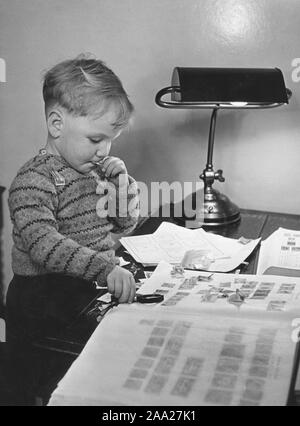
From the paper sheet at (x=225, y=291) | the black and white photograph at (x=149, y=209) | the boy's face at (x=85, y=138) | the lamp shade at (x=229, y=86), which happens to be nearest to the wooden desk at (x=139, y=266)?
the black and white photograph at (x=149, y=209)

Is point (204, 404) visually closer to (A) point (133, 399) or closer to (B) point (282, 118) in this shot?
(A) point (133, 399)

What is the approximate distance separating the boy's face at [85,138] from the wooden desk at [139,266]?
10.0 inches

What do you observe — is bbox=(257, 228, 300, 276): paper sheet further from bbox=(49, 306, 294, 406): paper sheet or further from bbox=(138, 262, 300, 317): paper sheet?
bbox=(49, 306, 294, 406): paper sheet

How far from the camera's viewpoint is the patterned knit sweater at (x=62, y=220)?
1138 millimetres

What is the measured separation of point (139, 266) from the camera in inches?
52.2

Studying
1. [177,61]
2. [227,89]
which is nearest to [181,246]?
[227,89]

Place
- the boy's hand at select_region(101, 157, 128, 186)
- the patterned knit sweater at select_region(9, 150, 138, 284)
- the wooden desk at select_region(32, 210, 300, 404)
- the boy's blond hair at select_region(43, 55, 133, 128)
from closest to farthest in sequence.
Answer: the wooden desk at select_region(32, 210, 300, 404) < the patterned knit sweater at select_region(9, 150, 138, 284) < the boy's blond hair at select_region(43, 55, 133, 128) < the boy's hand at select_region(101, 157, 128, 186)

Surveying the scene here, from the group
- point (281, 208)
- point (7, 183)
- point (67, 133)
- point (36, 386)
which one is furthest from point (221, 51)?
point (36, 386)

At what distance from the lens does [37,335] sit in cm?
94

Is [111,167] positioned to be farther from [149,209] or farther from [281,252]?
[149,209]

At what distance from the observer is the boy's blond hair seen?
4.14 ft

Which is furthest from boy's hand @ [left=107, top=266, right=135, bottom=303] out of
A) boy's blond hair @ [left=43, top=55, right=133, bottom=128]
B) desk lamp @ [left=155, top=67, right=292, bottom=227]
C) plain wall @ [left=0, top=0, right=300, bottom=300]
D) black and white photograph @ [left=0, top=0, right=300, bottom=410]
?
plain wall @ [left=0, top=0, right=300, bottom=300]

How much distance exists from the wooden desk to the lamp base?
0.03 m
